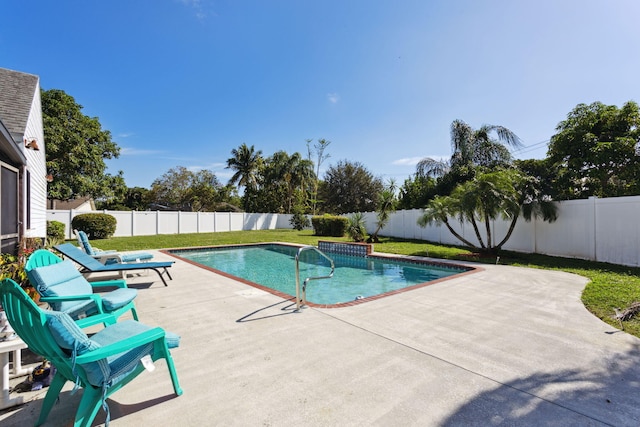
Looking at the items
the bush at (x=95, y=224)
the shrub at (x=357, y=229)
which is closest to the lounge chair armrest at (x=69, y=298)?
the shrub at (x=357, y=229)

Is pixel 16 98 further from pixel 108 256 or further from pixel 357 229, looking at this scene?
pixel 357 229

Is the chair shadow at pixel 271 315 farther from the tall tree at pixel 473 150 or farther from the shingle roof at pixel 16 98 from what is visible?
the tall tree at pixel 473 150

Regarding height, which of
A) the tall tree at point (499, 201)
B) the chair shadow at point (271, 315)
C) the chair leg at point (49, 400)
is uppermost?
the tall tree at point (499, 201)

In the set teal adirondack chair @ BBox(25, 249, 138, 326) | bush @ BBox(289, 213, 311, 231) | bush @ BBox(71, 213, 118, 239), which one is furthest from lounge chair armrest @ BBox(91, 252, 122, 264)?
bush @ BBox(289, 213, 311, 231)

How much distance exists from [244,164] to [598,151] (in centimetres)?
2849

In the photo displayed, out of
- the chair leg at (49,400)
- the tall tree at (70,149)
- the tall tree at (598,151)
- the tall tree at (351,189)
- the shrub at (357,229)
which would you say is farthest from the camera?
the tall tree at (351,189)

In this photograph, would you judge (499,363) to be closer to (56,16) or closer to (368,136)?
(56,16)

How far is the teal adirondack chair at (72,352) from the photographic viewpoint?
191cm

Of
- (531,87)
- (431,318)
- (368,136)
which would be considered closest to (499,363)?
(431,318)

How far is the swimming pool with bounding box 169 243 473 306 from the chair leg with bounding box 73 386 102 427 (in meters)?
3.72

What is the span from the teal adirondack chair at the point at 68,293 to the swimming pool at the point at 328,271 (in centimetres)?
272

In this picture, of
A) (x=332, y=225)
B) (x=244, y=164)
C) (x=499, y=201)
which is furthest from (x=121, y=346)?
(x=244, y=164)

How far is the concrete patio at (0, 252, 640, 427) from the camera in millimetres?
2229

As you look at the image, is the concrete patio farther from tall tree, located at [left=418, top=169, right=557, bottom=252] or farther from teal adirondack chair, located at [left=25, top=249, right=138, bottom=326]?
tall tree, located at [left=418, top=169, right=557, bottom=252]
